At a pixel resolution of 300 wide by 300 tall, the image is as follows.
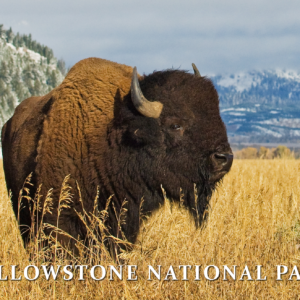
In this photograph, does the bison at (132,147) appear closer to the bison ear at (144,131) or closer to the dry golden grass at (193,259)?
the bison ear at (144,131)

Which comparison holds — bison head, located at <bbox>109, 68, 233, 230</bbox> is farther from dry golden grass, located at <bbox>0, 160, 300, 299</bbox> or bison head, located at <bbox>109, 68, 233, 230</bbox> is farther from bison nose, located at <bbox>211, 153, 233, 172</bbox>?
dry golden grass, located at <bbox>0, 160, 300, 299</bbox>

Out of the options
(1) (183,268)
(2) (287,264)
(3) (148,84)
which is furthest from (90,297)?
(3) (148,84)

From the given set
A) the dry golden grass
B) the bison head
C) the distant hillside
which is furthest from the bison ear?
the distant hillside

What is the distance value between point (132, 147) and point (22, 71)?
14177 cm

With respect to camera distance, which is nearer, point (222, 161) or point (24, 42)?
point (222, 161)

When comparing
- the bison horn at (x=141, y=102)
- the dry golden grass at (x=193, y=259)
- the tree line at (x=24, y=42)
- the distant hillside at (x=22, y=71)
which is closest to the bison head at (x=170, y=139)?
the bison horn at (x=141, y=102)

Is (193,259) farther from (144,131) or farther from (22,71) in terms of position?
(22,71)

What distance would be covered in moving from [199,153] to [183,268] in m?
1.18

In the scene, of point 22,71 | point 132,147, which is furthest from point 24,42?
point 132,147

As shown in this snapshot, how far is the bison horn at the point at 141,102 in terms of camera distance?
4160mm

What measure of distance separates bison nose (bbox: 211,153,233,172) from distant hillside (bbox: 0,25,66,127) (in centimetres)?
10804

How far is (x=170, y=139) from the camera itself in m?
4.31

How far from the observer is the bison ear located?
4266mm

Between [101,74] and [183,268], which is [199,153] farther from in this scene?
[101,74]
